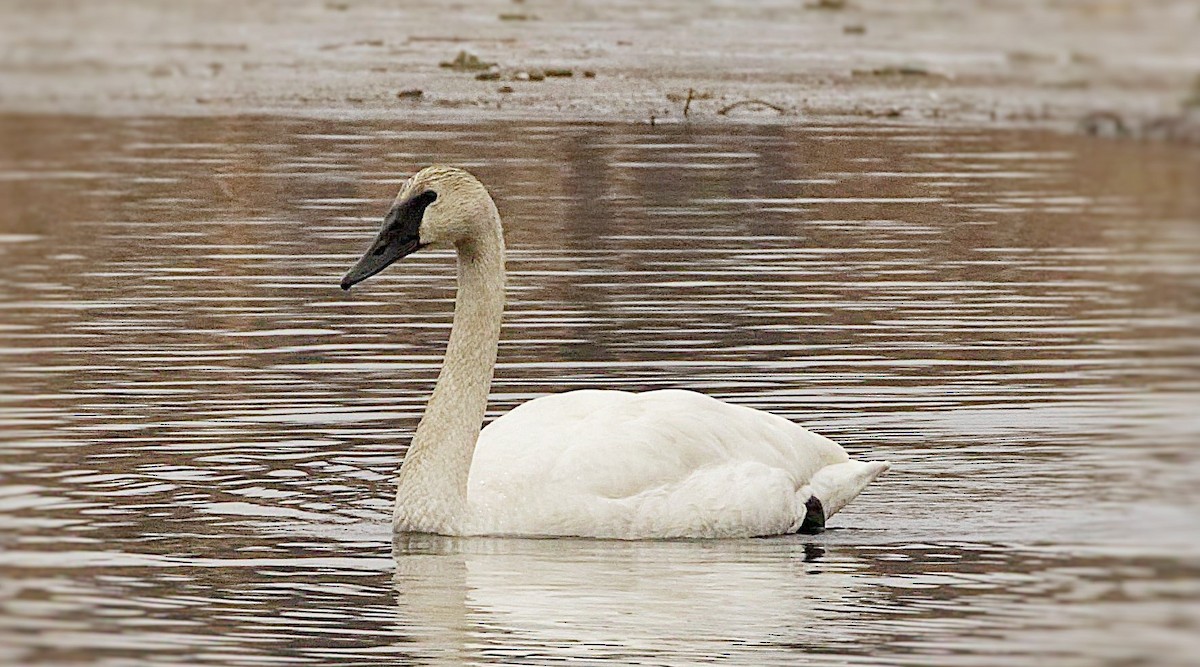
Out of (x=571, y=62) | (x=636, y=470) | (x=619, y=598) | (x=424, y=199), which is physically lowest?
(x=619, y=598)

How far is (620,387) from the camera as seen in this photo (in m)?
→ 11.8

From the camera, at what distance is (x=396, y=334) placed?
1344 centimetres

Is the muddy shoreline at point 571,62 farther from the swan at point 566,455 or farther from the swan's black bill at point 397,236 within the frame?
the swan's black bill at point 397,236

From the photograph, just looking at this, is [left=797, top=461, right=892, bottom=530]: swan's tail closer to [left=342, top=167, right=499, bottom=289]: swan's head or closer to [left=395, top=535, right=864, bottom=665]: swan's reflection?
[left=395, top=535, right=864, bottom=665]: swan's reflection

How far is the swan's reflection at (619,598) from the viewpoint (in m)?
7.53

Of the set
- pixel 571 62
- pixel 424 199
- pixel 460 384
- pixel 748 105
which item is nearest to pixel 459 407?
pixel 460 384

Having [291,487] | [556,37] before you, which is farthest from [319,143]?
[291,487]

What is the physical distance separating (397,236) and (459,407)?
0.70 metres

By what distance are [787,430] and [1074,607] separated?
7.26ft

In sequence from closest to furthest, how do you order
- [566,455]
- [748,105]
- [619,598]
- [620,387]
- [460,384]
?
[619,598] < [566,455] < [460,384] < [620,387] < [748,105]

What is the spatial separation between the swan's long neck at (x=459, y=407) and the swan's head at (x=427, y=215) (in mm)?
137

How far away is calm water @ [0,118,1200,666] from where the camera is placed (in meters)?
7.66

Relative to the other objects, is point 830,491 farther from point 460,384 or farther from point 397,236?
point 397,236

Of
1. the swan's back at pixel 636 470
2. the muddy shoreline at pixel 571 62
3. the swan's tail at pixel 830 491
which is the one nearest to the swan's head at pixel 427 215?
the swan's back at pixel 636 470
